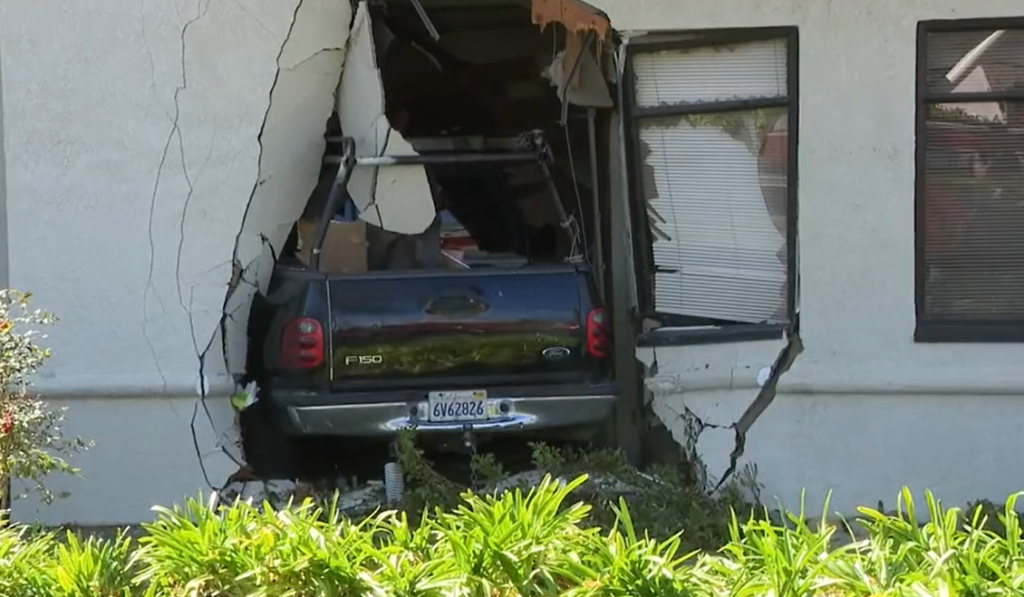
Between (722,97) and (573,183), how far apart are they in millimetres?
1493

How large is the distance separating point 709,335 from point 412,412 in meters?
1.64

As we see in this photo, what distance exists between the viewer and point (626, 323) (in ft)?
24.4

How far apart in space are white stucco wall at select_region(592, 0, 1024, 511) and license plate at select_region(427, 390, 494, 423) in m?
1.40

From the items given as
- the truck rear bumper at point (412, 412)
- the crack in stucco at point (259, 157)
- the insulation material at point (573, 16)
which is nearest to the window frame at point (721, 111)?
the insulation material at point (573, 16)

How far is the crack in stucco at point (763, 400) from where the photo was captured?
20.6 ft

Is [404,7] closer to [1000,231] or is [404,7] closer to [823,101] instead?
[823,101]

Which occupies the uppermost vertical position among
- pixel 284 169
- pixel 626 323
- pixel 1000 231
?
pixel 284 169

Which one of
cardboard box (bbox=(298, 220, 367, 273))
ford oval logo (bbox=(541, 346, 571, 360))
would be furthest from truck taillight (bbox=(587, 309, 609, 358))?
cardboard box (bbox=(298, 220, 367, 273))

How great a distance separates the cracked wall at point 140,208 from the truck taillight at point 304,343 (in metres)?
0.44

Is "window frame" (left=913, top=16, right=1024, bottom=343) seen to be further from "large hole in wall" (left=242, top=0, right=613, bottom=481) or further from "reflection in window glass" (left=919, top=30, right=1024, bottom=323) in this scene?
"large hole in wall" (left=242, top=0, right=613, bottom=481)

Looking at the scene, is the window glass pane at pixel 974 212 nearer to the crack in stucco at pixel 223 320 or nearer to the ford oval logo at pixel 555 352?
the ford oval logo at pixel 555 352

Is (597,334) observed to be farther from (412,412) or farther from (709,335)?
(412,412)

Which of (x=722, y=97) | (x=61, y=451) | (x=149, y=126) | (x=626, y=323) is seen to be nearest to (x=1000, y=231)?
(x=722, y=97)

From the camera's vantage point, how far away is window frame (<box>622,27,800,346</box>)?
6238 millimetres
